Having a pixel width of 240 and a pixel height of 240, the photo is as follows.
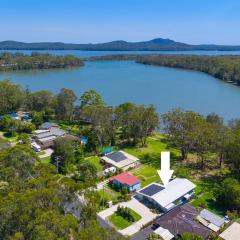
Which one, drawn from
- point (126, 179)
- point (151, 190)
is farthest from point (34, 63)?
point (151, 190)

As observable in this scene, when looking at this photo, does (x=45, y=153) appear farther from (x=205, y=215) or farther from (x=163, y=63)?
(x=163, y=63)

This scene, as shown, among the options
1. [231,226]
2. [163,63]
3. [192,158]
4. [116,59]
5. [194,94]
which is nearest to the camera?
[231,226]

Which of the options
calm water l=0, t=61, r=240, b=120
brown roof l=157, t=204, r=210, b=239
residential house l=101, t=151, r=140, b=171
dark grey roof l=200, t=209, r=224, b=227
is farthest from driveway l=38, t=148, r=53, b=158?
calm water l=0, t=61, r=240, b=120

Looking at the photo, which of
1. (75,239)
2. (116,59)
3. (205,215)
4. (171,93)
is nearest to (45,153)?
(205,215)

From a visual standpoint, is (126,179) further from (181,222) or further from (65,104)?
(65,104)

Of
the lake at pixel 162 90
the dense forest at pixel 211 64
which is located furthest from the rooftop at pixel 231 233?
the dense forest at pixel 211 64

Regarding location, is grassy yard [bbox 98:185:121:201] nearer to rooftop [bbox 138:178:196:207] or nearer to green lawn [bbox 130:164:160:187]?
rooftop [bbox 138:178:196:207]
